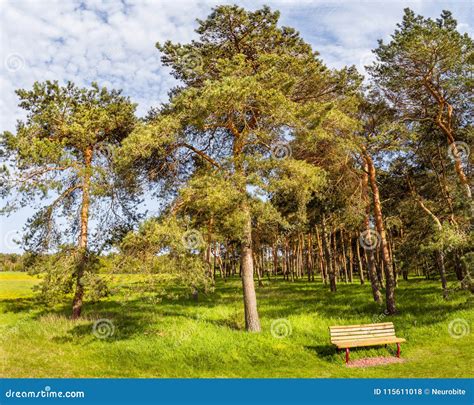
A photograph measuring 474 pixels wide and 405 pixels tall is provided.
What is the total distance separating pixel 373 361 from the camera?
11.1 meters

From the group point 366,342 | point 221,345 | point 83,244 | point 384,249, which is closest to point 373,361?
point 366,342

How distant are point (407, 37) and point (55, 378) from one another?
16.3m

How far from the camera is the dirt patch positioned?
35.3ft

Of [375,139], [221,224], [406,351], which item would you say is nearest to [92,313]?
[221,224]

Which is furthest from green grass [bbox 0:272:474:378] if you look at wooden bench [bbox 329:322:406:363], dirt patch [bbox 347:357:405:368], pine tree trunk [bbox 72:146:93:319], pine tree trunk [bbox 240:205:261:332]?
pine tree trunk [bbox 72:146:93:319]

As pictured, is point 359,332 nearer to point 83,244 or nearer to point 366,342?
point 366,342

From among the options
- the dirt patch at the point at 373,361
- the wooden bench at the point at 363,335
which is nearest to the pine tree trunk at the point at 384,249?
the wooden bench at the point at 363,335

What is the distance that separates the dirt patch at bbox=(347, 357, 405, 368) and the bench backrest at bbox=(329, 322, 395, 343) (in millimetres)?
734

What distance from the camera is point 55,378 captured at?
9750 millimetres

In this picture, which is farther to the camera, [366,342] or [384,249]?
[384,249]

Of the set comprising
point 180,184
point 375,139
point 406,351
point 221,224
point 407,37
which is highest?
point 407,37

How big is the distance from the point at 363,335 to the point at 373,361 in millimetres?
990

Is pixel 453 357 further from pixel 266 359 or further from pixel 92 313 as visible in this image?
pixel 92 313
